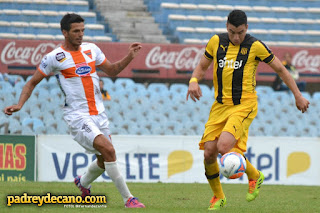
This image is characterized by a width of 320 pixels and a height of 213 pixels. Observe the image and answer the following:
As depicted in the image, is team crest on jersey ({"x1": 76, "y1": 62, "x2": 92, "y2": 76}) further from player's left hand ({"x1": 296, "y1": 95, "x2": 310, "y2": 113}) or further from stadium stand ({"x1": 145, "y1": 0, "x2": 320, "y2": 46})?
stadium stand ({"x1": 145, "y1": 0, "x2": 320, "y2": 46})

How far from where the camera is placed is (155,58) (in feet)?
50.9

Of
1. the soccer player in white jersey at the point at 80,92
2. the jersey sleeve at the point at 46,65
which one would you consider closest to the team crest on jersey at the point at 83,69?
the soccer player in white jersey at the point at 80,92

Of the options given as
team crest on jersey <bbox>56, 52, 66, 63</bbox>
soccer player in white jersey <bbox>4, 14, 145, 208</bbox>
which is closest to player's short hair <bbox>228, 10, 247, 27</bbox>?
soccer player in white jersey <bbox>4, 14, 145, 208</bbox>

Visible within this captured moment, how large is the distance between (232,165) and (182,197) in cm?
235

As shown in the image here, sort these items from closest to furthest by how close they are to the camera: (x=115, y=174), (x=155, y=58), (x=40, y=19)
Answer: (x=115, y=174), (x=155, y=58), (x=40, y=19)

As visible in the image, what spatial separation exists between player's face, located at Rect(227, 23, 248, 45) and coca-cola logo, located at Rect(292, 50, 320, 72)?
9318 mm

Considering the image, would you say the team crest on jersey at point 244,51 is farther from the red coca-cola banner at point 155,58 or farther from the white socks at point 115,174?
the red coca-cola banner at point 155,58

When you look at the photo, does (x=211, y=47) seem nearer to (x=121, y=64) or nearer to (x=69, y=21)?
(x=121, y=64)

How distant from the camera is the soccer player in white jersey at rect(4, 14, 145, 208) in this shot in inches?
271

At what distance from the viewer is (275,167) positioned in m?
12.2

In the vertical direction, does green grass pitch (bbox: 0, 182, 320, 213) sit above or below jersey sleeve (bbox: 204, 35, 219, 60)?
below

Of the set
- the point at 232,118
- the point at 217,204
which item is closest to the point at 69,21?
the point at 232,118

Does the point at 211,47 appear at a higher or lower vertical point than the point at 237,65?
higher

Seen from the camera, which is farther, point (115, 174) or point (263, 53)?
point (263, 53)
